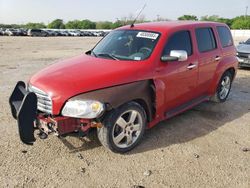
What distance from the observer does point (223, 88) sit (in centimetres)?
641

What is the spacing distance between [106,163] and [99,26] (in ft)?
360

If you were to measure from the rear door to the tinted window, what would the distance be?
0.93 feet

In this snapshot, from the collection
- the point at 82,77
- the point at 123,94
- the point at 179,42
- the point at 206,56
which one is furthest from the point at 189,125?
the point at 82,77

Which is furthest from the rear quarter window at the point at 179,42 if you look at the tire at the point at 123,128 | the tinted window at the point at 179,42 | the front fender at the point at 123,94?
the tire at the point at 123,128

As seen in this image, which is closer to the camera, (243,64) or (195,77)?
(195,77)

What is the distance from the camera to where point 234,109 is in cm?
604

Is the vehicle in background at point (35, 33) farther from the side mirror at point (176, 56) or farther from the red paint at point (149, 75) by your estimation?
the side mirror at point (176, 56)

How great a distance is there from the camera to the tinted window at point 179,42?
4525 mm

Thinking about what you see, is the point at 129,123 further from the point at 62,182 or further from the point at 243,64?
the point at 243,64

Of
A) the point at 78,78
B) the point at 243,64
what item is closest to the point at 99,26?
the point at 243,64

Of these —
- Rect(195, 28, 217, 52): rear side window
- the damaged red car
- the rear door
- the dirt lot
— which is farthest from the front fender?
Rect(195, 28, 217, 52): rear side window

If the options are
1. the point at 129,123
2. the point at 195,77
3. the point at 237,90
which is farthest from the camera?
the point at 237,90

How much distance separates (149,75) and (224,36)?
2.90 m

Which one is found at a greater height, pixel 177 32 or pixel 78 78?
pixel 177 32
